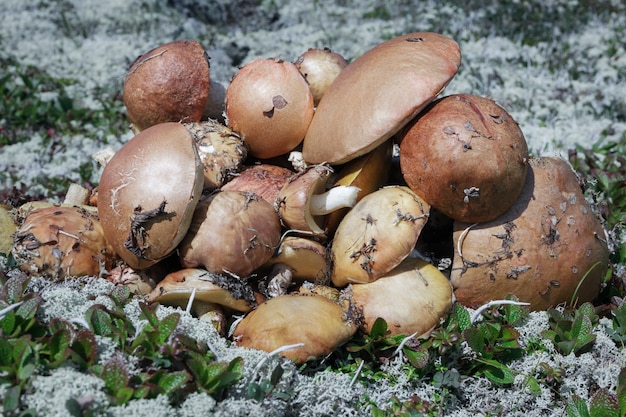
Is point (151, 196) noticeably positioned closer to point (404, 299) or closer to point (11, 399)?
point (11, 399)

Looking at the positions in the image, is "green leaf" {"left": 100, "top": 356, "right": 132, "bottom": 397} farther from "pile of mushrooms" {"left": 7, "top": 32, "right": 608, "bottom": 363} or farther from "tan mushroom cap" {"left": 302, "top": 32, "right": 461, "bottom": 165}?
"tan mushroom cap" {"left": 302, "top": 32, "right": 461, "bottom": 165}

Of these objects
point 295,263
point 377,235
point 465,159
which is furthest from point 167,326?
point 465,159

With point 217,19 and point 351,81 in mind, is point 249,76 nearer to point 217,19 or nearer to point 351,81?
point 351,81

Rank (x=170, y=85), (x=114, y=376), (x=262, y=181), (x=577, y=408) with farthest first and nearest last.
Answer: (x=170, y=85), (x=262, y=181), (x=577, y=408), (x=114, y=376)

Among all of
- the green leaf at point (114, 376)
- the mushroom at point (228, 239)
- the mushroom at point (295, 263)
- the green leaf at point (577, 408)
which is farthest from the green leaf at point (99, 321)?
the green leaf at point (577, 408)

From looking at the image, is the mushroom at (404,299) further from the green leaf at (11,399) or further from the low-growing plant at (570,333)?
the green leaf at (11,399)

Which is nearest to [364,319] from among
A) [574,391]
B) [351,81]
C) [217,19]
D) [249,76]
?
[574,391]
